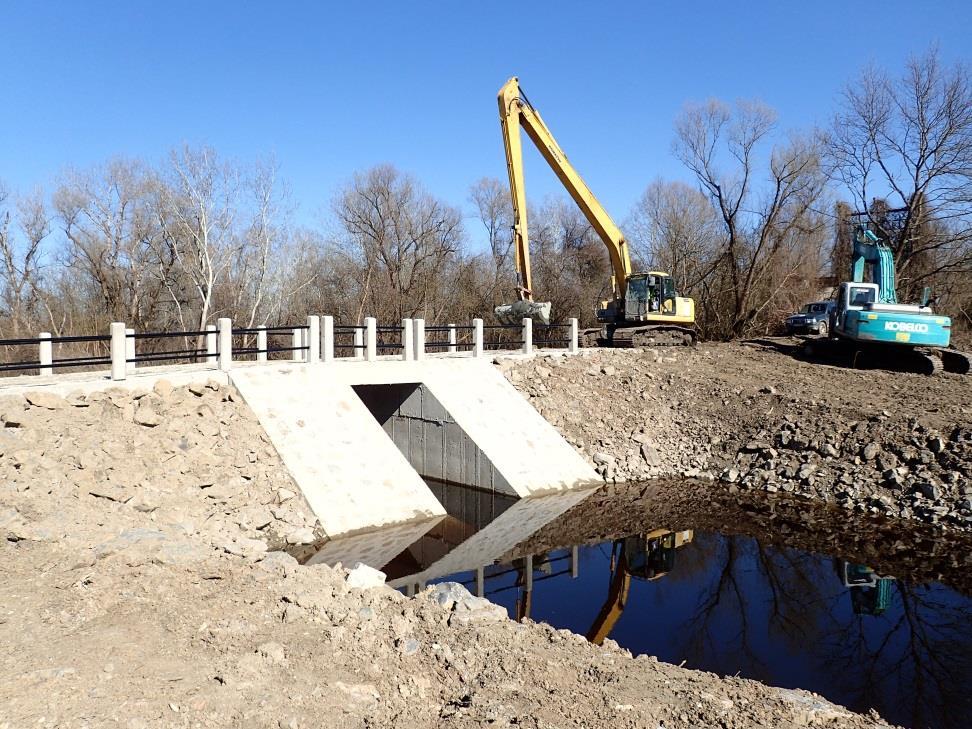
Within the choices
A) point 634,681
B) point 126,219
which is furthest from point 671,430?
point 126,219

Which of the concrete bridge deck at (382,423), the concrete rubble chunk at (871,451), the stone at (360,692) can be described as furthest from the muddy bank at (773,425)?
the stone at (360,692)

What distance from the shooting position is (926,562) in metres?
12.0

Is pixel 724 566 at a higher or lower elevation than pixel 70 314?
lower

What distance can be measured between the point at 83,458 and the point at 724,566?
10.3m

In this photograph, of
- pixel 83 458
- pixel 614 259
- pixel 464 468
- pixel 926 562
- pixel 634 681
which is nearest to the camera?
pixel 634 681

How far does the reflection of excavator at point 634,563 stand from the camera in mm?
10188

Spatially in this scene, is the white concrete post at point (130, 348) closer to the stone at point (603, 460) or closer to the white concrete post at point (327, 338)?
the white concrete post at point (327, 338)

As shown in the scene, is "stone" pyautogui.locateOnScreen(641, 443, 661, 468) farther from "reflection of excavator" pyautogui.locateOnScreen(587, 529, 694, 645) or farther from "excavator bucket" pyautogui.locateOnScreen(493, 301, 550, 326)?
"excavator bucket" pyautogui.locateOnScreen(493, 301, 550, 326)

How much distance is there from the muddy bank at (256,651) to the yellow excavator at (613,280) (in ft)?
47.5

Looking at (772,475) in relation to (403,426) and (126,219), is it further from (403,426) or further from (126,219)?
(126,219)

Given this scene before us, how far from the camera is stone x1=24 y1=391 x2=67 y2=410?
36.1ft

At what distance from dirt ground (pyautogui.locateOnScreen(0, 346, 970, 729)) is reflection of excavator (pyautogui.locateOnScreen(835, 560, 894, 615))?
3.26 m

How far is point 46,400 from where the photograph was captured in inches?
439

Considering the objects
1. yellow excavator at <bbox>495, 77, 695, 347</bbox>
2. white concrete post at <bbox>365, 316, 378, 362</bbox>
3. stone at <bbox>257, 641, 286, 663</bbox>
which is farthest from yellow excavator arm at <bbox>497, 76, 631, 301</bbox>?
stone at <bbox>257, 641, 286, 663</bbox>
